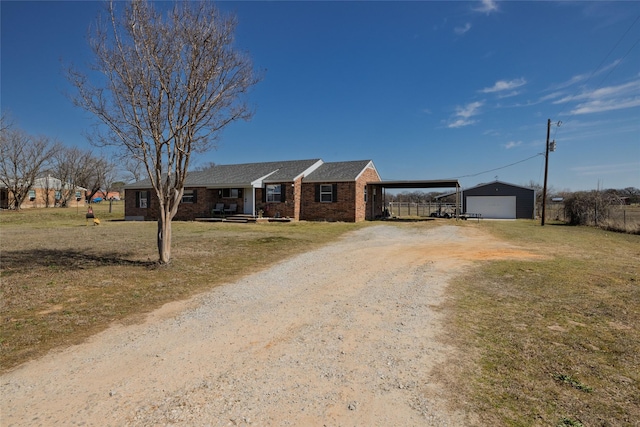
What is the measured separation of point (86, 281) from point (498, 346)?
7046 millimetres

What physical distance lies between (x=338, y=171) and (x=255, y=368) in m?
21.1

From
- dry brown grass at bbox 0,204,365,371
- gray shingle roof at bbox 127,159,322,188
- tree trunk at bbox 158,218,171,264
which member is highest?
gray shingle roof at bbox 127,159,322,188

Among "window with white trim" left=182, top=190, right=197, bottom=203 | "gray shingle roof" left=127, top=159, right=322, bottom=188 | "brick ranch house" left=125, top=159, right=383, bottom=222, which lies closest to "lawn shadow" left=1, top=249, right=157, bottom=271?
"brick ranch house" left=125, top=159, right=383, bottom=222

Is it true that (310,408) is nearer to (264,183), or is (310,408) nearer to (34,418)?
(34,418)

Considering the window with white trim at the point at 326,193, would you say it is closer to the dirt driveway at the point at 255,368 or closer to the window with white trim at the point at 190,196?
the window with white trim at the point at 190,196

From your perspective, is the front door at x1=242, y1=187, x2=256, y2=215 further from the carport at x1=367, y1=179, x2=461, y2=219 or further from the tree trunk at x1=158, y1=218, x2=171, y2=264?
the tree trunk at x1=158, y1=218, x2=171, y2=264

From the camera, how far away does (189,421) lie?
2492 mm

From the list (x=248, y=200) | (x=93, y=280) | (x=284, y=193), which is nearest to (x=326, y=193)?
(x=284, y=193)

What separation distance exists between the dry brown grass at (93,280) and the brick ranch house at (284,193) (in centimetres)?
1056

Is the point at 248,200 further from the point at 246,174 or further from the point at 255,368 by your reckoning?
the point at 255,368

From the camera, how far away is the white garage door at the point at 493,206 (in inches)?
1225

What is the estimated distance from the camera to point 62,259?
8.55 meters

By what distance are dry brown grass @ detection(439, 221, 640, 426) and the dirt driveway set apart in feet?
1.08

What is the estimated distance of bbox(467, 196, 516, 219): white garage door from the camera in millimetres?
31125
